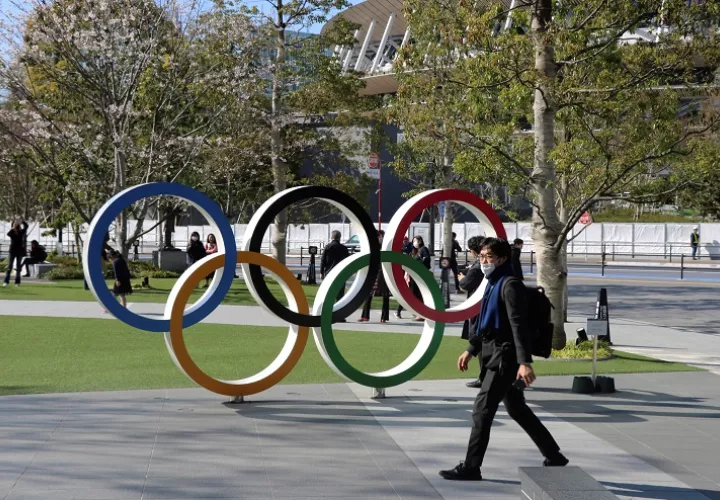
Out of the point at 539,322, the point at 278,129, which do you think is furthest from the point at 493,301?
the point at 278,129

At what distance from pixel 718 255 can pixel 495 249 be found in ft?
145

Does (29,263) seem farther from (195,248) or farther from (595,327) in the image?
(595,327)

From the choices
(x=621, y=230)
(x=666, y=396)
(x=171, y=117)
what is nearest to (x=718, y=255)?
(x=621, y=230)

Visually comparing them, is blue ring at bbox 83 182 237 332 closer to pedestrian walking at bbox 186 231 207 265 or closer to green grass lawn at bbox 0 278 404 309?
green grass lawn at bbox 0 278 404 309

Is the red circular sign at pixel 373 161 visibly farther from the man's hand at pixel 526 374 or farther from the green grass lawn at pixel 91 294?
the man's hand at pixel 526 374

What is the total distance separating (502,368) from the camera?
24.8ft

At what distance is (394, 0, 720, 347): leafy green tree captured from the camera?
14352 millimetres

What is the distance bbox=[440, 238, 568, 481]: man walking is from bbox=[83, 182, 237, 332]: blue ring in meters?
3.89

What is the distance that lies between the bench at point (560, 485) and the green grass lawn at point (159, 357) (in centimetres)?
673

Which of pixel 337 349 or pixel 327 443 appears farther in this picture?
pixel 337 349

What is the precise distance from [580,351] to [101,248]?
26.5ft

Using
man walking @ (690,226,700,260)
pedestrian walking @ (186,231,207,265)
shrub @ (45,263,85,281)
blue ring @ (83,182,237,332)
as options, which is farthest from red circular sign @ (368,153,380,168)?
man walking @ (690,226,700,260)

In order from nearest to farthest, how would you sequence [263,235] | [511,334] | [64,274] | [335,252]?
1. [511,334]
2. [263,235]
3. [335,252]
4. [64,274]

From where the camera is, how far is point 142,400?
1066 cm
